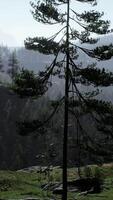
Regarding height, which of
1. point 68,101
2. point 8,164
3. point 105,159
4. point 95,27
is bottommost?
point 8,164

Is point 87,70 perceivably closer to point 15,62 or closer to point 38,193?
point 38,193

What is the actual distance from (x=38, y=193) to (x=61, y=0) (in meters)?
16.2

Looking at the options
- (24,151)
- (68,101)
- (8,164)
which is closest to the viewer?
(68,101)

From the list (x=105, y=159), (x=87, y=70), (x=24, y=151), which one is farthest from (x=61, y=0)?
(x=24, y=151)

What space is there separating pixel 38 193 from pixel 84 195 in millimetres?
3891

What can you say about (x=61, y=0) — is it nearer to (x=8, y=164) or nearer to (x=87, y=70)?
(x=87, y=70)

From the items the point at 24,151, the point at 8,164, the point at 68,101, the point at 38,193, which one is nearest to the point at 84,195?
the point at 38,193

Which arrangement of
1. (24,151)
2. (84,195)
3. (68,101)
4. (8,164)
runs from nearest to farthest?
1. (68,101)
2. (84,195)
3. (8,164)
4. (24,151)

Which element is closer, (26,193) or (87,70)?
(87,70)

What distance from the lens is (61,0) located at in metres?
32.3

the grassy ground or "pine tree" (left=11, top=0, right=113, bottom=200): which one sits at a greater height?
"pine tree" (left=11, top=0, right=113, bottom=200)

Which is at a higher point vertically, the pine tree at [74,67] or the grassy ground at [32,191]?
the pine tree at [74,67]

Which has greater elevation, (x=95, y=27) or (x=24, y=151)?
(x=95, y=27)

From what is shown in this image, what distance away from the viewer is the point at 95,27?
32.6 meters
